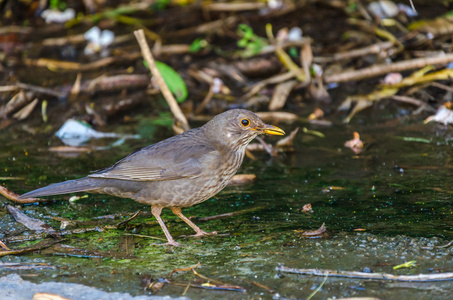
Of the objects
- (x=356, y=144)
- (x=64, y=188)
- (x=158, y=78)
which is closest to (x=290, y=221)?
(x=64, y=188)

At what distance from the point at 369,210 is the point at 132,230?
1.82 m

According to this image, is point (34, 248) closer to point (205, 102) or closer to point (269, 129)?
point (269, 129)

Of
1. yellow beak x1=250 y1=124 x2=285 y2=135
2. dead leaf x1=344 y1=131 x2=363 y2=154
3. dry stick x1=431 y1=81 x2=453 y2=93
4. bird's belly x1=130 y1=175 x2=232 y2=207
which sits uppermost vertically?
yellow beak x1=250 y1=124 x2=285 y2=135

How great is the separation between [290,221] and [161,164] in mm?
1100

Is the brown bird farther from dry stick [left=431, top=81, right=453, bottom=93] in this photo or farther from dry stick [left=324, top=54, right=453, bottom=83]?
dry stick [left=431, top=81, right=453, bottom=93]

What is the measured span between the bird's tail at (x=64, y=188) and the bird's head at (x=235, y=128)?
1.10m

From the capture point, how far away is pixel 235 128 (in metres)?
5.12

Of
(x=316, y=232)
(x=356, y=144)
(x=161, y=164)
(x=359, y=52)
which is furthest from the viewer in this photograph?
(x=359, y=52)

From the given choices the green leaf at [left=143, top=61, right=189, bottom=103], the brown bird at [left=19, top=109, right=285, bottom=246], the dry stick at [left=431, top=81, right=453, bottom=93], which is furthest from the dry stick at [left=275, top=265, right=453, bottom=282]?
the dry stick at [left=431, top=81, right=453, bottom=93]

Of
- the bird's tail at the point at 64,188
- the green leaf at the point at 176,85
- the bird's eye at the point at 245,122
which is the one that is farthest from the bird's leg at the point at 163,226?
the green leaf at the point at 176,85

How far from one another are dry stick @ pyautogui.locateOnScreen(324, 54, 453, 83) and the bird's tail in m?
4.19

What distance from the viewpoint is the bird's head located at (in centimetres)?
509

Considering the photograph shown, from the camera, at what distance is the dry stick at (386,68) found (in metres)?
7.46

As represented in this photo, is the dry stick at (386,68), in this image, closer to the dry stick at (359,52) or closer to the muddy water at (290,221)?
the dry stick at (359,52)
